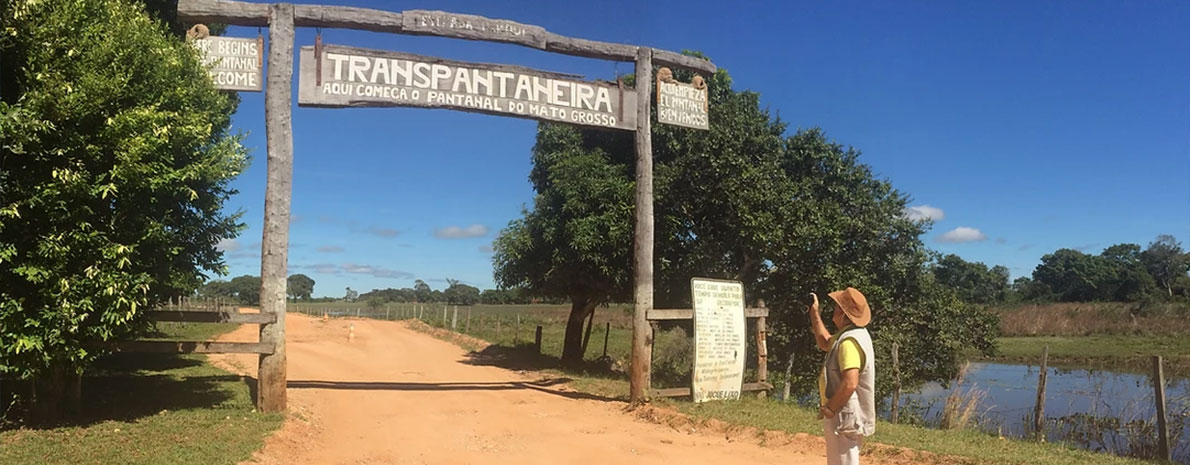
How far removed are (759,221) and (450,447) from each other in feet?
27.8

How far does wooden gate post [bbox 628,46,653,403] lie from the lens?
1126cm

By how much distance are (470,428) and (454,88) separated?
16.0ft

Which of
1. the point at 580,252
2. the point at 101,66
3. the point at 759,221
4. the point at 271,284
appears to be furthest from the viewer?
the point at 580,252

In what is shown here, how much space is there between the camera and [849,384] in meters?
4.55

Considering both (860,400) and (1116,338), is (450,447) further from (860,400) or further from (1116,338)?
(1116,338)

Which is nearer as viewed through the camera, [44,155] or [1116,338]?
[44,155]

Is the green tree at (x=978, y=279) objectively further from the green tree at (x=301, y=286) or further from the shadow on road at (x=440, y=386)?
the green tree at (x=301, y=286)

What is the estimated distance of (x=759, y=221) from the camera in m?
14.4

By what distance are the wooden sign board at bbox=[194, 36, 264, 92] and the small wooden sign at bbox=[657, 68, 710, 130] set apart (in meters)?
6.08

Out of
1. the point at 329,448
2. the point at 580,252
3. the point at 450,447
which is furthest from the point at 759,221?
the point at 329,448

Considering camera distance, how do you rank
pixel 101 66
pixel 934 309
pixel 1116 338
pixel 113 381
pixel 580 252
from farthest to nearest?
pixel 1116 338 → pixel 934 309 → pixel 580 252 → pixel 113 381 → pixel 101 66

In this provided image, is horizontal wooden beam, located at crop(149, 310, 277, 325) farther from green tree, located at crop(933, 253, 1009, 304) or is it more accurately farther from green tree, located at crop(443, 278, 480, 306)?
green tree, located at crop(443, 278, 480, 306)

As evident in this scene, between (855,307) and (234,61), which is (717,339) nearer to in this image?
(855,307)

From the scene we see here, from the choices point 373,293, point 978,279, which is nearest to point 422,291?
point 373,293
